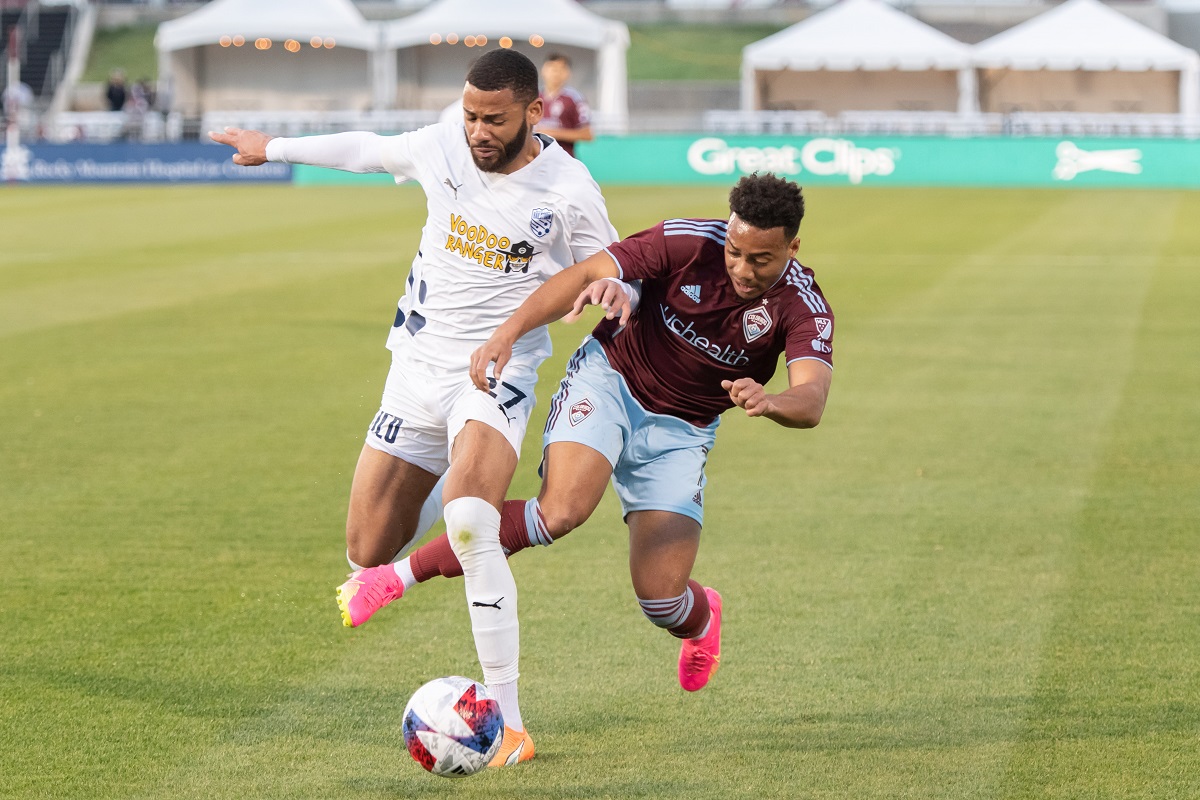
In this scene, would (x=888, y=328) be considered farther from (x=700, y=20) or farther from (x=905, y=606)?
(x=700, y=20)

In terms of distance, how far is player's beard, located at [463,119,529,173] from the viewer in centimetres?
585

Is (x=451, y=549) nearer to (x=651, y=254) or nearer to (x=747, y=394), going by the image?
(x=651, y=254)

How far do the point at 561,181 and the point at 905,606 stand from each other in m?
2.33

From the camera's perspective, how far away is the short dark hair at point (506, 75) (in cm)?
560

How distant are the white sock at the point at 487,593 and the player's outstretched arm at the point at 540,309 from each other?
0.44 m

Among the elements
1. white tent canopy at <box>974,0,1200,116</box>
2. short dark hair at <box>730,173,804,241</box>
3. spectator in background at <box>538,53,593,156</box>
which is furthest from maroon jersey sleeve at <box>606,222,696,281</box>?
white tent canopy at <box>974,0,1200,116</box>

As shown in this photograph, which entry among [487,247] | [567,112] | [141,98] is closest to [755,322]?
[487,247]

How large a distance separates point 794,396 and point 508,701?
133 centimetres

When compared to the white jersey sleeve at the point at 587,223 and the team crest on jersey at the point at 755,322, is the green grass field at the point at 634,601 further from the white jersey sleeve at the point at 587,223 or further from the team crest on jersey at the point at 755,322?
the white jersey sleeve at the point at 587,223

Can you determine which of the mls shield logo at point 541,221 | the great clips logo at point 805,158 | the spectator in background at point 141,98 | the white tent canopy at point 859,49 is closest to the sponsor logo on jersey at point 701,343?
the mls shield logo at point 541,221

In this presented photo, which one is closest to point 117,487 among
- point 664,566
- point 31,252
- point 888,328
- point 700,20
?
point 664,566

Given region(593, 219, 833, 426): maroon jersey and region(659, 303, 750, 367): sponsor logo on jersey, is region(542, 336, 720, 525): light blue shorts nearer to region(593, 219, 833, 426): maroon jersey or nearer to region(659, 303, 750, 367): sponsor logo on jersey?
region(593, 219, 833, 426): maroon jersey

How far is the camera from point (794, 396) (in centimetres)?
498

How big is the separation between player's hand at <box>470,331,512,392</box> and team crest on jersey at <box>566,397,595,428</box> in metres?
0.50
